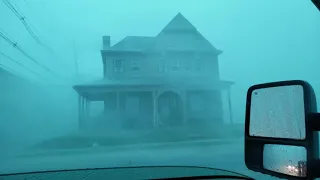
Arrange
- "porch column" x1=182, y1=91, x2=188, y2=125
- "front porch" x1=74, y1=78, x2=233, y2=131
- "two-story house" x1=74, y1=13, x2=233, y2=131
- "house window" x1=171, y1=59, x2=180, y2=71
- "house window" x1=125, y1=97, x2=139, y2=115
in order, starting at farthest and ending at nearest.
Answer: "house window" x1=171, y1=59, x2=180, y2=71
"house window" x1=125, y1=97, x2=139, y2=115
"two-story house" x1=74, y1=13, x2=233, y2=131
"porch column" x1=182, y1=91, x2=188, y2=125
"front porch" x1=74, y1=78, x2=233, y2=131

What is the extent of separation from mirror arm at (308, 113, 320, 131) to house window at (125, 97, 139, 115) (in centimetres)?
1610

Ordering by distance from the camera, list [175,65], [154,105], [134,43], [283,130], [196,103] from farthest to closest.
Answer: [134,43], [196,103], [175,65], [154,105], [283,130]

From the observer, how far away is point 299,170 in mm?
987

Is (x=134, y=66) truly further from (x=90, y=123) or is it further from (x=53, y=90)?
(x=53, y=90)

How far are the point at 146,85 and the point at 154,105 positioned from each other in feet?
4.24

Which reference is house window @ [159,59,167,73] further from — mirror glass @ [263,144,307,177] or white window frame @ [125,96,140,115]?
mirror glass @ [263,144,307,177]

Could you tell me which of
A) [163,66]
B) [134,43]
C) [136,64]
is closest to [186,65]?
[163,66]

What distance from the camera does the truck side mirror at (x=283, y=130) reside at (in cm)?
91

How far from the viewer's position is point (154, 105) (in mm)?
15414

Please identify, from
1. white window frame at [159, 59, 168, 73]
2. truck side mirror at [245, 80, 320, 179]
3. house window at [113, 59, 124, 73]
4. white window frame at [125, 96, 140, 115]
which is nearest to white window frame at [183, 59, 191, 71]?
white window frame at [159, 59, 168, 73]

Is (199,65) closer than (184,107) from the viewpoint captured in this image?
No

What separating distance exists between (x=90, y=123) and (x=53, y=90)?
811 cm

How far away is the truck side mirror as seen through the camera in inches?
35.7

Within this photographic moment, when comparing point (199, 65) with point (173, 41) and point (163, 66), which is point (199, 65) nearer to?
point (173, 41)
